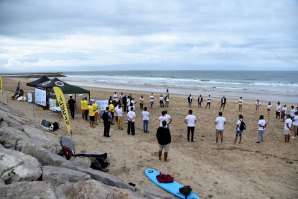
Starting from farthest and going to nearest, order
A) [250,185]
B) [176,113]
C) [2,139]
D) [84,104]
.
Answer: [176,113] < [84,104] < [250,185] < [2,139]

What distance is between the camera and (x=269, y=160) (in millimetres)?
11727

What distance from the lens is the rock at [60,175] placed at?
6.30m

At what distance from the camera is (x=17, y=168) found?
6461 mm

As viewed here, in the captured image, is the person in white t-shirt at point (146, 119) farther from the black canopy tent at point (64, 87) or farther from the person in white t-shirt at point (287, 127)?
the person in white t-shirt at point (287, 127)

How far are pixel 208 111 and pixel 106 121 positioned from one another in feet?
41.0

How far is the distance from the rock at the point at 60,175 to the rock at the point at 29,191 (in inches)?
32.7

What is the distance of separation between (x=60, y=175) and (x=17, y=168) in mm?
966

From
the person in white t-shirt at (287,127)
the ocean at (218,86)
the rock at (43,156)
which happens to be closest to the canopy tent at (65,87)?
the rock at (43,156)

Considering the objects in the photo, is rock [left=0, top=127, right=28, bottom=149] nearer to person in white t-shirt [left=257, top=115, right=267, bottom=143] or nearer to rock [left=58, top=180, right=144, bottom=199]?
rock [left=58, top=180, right=144, bottom=199]

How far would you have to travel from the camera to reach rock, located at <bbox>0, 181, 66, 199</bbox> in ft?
16.6

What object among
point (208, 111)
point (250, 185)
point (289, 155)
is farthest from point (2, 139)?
point (208, 111)

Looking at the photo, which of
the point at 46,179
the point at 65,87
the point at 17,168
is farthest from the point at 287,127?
the point at 65,87

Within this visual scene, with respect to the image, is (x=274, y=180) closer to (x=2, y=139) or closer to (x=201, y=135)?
(x=201, y=135)

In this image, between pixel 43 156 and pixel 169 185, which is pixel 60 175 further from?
pixel 169 185
